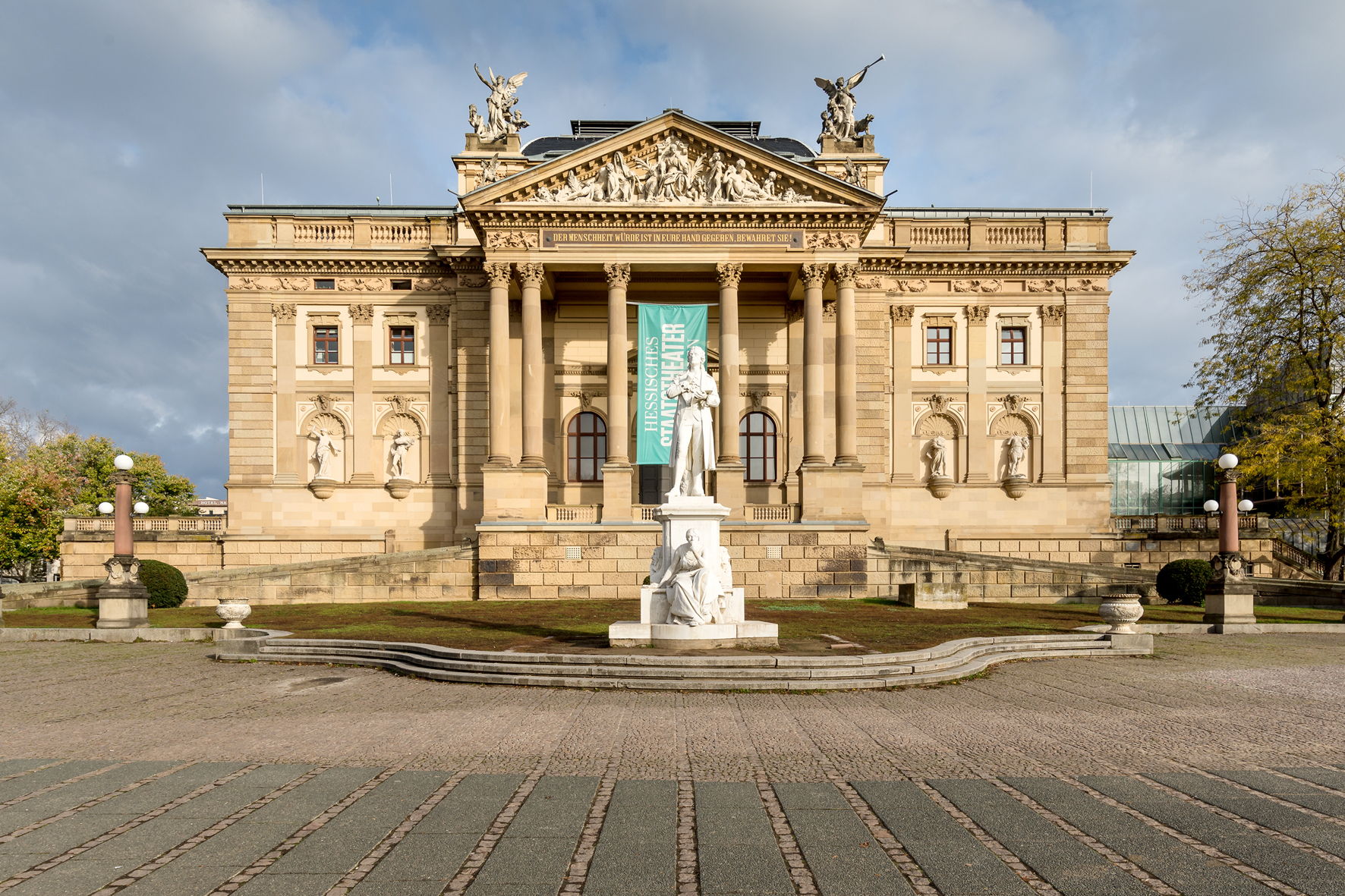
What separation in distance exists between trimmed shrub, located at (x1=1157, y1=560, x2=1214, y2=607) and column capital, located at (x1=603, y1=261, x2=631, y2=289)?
22870 millimetres

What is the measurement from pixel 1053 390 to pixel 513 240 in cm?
2659

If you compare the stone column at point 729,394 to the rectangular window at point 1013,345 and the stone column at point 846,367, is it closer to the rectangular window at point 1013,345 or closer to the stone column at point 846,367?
the stone column at point 846,367

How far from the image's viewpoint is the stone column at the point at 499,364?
113 feet

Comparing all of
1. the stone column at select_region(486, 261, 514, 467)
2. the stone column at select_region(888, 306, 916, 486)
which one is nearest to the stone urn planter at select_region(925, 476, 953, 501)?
the stone column at select_region(888, 306, 916, 486)

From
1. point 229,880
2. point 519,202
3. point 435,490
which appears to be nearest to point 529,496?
point 435,490

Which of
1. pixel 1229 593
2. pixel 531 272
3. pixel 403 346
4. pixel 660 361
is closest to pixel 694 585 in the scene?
pixel 1229 593

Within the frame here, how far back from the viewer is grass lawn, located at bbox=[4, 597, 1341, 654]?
1758 centimetres

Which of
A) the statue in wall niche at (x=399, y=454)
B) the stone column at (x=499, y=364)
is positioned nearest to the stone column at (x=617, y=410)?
the stone column at (x=499, y=364)

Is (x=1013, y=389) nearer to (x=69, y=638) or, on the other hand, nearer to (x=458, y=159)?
(x=458, y=159)

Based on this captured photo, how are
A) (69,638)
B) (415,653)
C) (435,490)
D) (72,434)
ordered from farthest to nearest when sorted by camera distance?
1. (72,434)
2. (435,490)
3. (69,638)
4. (415,653)

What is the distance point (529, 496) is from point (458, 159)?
17660 millimetres

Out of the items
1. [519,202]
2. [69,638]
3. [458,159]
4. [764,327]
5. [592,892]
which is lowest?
[69,638]

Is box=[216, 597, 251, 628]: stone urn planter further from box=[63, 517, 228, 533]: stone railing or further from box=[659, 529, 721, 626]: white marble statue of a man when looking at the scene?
box=[63, 517, 228, 533]: stone railing

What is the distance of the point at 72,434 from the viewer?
6134 cm
